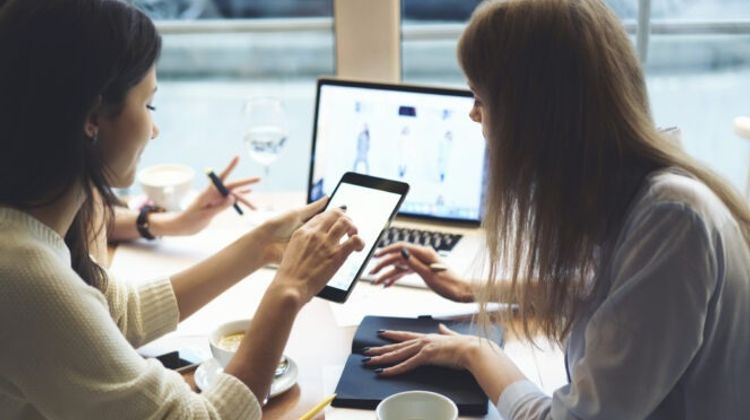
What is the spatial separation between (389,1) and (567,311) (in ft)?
3.50

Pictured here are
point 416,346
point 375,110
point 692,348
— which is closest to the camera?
point 692,348

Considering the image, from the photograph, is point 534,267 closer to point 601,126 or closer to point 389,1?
point 601,126

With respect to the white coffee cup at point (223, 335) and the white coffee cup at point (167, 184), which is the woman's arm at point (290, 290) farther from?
the white coffee cup at point (167, 184)

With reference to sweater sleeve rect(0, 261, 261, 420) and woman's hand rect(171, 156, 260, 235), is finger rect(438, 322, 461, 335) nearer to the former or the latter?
sweater sleeve rect(0, 261, 261, 420)

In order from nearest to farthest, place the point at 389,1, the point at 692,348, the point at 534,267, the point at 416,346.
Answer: the point at 692,348 < the point at 534,267 < the point at 416,346 < the point at 389,1

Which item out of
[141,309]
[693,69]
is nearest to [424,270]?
[141,309]

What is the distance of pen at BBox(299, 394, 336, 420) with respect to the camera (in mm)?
1100

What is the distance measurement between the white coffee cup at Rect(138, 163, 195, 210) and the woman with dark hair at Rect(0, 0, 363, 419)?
0.73m

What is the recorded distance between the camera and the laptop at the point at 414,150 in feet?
5.56

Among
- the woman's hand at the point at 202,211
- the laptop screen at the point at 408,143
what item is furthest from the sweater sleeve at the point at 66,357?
the laptop screen at the point at 408,143

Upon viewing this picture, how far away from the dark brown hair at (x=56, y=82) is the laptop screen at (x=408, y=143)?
0.77 meters

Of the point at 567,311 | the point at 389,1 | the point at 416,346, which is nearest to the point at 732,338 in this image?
the point at 567,311

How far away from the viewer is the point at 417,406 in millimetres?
1068

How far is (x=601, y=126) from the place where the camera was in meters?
0.98
